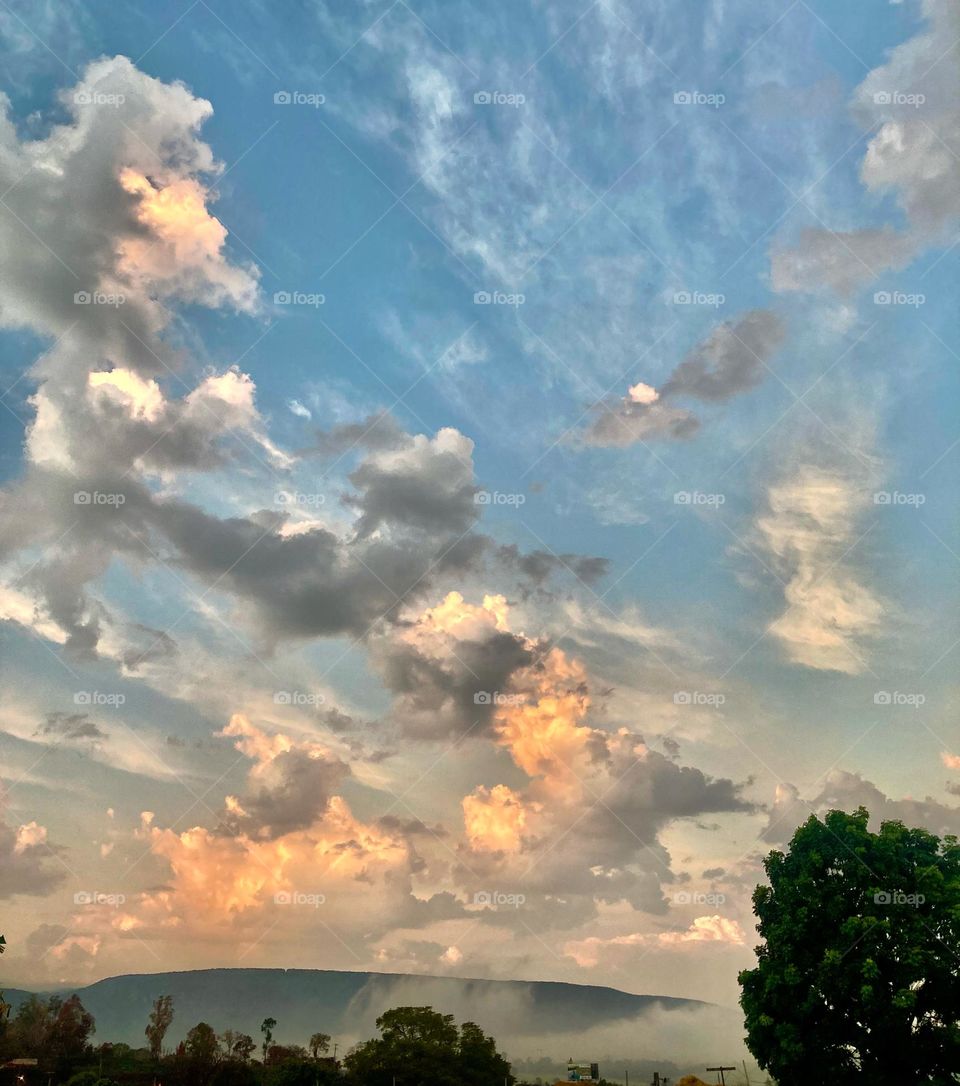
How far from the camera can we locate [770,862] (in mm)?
43250

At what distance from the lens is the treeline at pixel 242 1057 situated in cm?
7931

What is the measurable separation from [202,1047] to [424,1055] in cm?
3822

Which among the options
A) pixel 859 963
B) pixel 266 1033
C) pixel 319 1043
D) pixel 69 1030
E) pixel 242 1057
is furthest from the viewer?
pixel 266 1033

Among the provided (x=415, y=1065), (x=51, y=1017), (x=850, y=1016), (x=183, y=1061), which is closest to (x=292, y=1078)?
(x=415, y=1065)

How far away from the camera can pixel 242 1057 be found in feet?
374

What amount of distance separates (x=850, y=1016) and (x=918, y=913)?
493 centimetres

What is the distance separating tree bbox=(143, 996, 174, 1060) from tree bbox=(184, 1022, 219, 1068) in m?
21.4

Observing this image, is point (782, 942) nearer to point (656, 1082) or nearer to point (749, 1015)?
point (749, 1015)

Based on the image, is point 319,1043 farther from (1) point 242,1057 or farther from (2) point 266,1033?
(1) point 242,1057

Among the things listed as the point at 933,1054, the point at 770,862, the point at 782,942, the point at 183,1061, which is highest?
the point at 770,862

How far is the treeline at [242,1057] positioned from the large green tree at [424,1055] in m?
0.08

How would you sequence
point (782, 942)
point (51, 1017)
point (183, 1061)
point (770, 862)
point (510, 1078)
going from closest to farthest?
point (782, 942), point (770, 862), point (510, 1078), point (183, 1061), point (51, 1017)

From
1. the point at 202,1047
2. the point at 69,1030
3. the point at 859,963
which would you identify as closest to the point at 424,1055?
the point at 202,1047

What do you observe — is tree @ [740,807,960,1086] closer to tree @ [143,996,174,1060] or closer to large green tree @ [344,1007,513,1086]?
large green tree @ [344,1007,513,1086]
